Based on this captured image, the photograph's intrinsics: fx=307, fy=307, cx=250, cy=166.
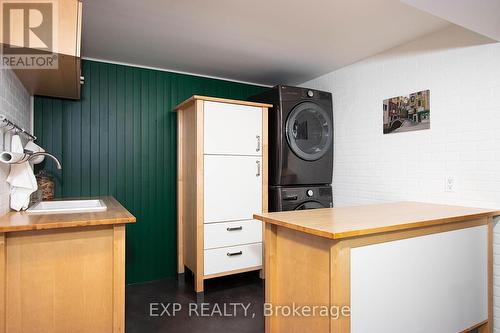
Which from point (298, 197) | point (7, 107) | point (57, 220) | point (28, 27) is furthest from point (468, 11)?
point (7, 107)

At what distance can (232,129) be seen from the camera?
2.77m

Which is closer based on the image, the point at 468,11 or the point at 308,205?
the point at 468,11

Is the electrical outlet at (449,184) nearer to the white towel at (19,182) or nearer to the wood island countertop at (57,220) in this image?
the wood island countertop at (57,220)

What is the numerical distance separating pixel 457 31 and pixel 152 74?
2.67 meters

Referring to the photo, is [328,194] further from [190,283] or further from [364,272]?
[364,272]

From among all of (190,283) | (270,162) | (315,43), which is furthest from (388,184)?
(190,283)

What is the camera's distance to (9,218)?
1.54 m

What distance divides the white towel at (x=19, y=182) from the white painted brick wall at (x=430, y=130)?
2643 millimetres

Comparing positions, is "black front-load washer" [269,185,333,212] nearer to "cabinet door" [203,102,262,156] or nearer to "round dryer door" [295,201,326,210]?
"round dryer door" [295,201,326,210]

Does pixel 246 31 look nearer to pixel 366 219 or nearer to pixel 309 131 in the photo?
pixel 309 131

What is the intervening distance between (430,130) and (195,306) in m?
2.34

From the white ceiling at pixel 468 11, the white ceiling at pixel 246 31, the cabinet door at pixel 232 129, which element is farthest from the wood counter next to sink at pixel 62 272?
the white ceiling at pixel 468 11

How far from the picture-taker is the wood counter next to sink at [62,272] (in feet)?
4.58

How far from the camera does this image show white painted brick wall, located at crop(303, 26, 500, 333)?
205 centimetres
